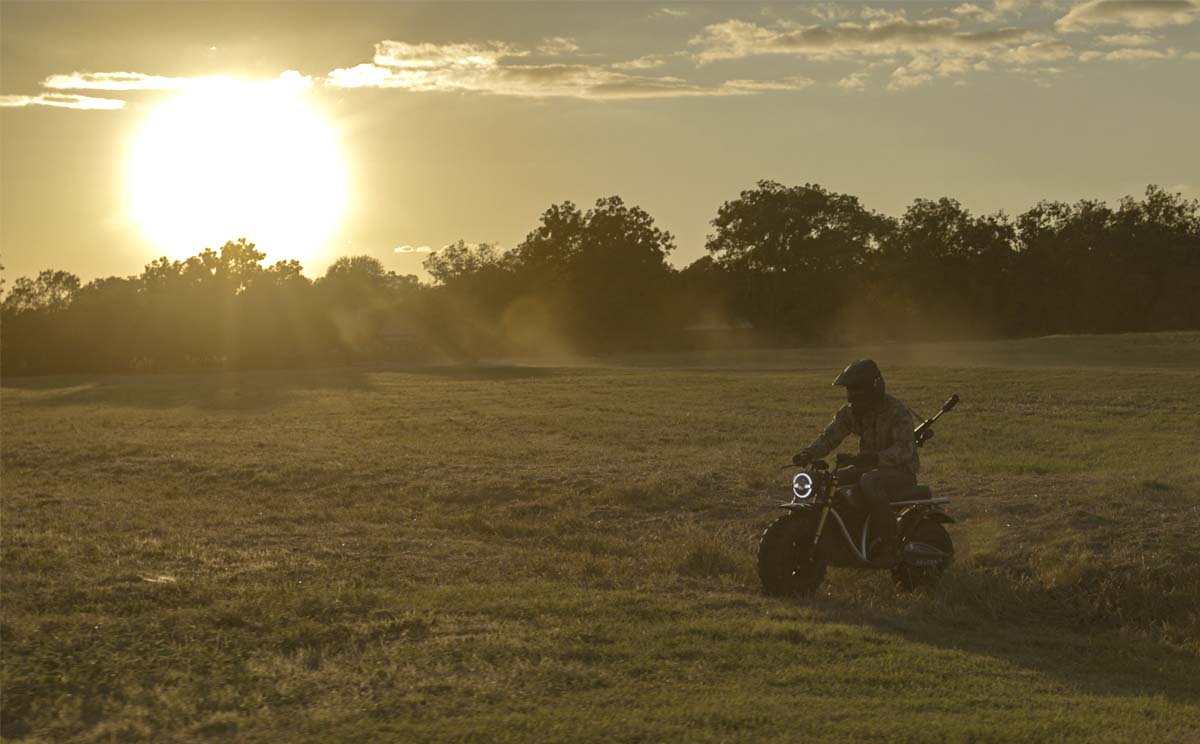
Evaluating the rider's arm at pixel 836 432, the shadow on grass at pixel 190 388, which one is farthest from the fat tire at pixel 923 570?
the shadow on grass at pixel 190 388

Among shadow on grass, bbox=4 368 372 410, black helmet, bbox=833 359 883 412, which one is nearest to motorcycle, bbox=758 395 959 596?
black helmet, bbox=833 359 883 412

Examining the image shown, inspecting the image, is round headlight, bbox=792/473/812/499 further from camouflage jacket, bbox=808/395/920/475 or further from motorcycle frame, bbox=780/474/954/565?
camouflage jacket, bbox=808/395/920/475

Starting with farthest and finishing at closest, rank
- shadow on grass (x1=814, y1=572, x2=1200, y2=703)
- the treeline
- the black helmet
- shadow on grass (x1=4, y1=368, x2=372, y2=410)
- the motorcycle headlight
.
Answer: the treeline → shadow on grass (x1=4, y1=368, x2=372, y2=410) → the black helmet → the motorcycle headlight → shadow on grass (x1=814, y1=572, x2=1200, y2=703)

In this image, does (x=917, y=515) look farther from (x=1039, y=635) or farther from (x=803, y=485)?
(x=1039, y=635)

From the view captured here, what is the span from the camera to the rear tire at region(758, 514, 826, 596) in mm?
12102

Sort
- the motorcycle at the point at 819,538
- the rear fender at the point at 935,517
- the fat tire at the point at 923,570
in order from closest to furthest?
the motorcycle at the point at 819,538 < the fat tire at the point at 923,570 < the rear fender at the point at 935,517

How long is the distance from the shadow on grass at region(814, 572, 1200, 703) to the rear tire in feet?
0.81

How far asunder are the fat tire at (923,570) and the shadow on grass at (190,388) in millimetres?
33172

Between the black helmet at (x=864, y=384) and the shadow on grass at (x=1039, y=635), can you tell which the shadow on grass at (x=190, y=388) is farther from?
the shadow on grass at (x=1039, y=635)

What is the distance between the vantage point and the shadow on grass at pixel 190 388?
4844 cm

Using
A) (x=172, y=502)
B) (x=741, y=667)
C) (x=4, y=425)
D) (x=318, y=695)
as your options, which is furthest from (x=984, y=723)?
(x=4, y=425)

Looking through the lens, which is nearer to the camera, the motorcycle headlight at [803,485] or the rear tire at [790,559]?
the motorcycle headlight at [803,485]

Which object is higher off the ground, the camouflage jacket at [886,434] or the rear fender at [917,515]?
the camouflage jacket at [886,434]

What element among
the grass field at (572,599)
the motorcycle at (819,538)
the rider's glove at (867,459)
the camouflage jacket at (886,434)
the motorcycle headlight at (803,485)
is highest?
the camouflage jacket at (886,434)
